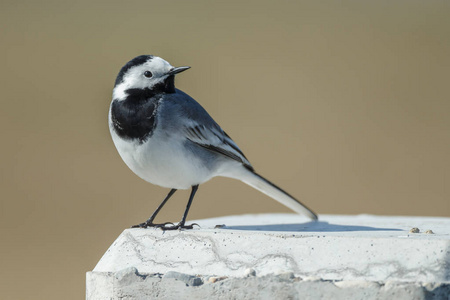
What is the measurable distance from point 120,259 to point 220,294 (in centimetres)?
53

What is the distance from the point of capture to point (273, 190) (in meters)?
3.89

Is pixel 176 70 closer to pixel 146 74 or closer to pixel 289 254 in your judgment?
pixel 146 74

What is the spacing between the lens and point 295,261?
2438mm

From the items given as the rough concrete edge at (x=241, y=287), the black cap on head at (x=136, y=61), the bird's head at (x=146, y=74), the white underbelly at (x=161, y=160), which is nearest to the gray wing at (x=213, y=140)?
the white underbelly at (x=161, y=160)

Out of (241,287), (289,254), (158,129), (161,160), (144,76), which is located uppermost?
(144,76)

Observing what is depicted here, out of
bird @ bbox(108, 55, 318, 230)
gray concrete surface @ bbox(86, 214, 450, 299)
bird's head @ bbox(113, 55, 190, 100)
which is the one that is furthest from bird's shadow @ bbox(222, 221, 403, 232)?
bird's head @ bbox(113, 55, 190, 100)

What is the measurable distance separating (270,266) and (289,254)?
9 centimetres

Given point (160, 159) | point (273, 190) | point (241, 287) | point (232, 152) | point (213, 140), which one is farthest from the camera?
point (273, 190)

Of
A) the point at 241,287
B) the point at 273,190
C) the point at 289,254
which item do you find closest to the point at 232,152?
the point at 273,190

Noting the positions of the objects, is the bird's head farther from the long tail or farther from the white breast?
the long tail

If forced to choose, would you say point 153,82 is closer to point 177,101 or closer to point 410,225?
point 177,101

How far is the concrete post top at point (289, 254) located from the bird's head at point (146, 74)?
76 centimetres

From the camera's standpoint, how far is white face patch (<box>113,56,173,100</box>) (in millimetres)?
3207

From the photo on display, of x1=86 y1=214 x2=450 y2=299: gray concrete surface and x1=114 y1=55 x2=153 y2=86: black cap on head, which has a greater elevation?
x1=114 y1=55 x2=153 y2=86: black cap on head
